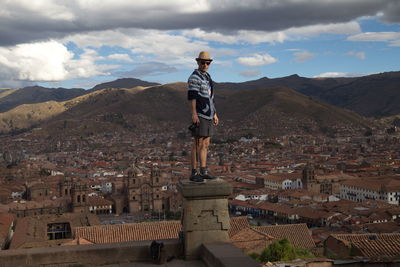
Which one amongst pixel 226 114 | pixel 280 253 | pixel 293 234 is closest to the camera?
pixel 280 253

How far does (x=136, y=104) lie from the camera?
179 meters

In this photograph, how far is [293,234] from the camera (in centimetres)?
2192

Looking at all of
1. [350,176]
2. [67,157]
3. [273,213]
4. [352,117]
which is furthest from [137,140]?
[273,213]

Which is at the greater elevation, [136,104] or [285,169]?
[136,104]

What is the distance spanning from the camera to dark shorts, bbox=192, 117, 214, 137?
6.06 m

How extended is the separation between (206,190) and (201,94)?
128 centimetres

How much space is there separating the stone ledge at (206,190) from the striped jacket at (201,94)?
36.5 inches

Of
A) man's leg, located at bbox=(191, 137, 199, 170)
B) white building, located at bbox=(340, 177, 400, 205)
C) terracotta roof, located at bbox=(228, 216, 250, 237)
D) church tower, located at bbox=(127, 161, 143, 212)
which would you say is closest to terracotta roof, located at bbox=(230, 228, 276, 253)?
terracotta roof, located at bbox=(228, 216, 250, 237)

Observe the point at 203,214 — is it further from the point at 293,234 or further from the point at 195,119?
the point at 293,234

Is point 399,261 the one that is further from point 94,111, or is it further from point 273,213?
point 94,111

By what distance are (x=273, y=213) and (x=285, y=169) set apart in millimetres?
33646

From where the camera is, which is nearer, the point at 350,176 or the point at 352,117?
the point at 350,176

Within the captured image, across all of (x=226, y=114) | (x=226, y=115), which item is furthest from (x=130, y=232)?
(x=226, y=114)

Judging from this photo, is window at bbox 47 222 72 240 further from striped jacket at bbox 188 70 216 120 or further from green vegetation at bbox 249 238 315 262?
striped jacket at bbox 188 70 216 120
